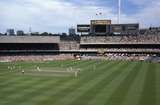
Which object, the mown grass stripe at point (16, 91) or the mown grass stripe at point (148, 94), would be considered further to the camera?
the mown grass stripe at point (16, 91)

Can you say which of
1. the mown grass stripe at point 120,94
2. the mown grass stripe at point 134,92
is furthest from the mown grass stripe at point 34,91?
the mown grass stripe at point 134,92

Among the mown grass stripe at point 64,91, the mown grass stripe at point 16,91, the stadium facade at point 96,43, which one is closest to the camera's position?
the mown grass stripe at point 64,91

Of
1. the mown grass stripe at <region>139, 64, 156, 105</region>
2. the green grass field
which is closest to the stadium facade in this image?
the green grass field

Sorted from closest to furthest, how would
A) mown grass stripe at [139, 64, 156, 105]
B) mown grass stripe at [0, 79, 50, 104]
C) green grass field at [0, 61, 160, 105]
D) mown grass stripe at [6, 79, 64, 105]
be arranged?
mown grass stripe at [139, 64, 156, 105] → green grass field at [0, 61, 160, 105] → mown grass stripe at [6, 79, 64, 105] → mown grass stripe at [0, 79, 50, 104]

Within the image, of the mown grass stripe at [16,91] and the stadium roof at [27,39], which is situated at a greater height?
the stadium roof at [27,39]

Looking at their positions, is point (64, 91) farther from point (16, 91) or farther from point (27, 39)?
point (27, 39)

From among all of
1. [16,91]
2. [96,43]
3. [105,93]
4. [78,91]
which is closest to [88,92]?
[78,91]

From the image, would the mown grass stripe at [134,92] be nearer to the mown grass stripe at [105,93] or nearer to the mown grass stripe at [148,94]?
the mown grass stripe at [148,94]

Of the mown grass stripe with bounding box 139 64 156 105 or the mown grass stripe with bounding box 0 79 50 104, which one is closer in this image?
the mown grass stripe with bounding box 139 64 156 105

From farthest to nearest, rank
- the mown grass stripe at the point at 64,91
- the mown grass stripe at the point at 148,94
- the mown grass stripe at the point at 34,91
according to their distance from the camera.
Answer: the mown grass stripe at the point at 34,91
the mown grass stripe at the point at 64,91
the mown grass stripe at the point at 148,94

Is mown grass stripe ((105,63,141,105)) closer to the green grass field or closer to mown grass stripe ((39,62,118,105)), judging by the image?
the green grass field

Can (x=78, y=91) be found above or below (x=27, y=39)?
below

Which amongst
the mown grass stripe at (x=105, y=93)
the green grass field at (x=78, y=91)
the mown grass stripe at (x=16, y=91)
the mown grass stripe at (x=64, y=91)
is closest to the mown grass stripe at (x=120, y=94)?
the green grass field at (x=78, y=91)

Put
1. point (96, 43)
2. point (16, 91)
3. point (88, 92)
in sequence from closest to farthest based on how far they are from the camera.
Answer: point (88, 92) → point (16, 91) → point (96, 43)
